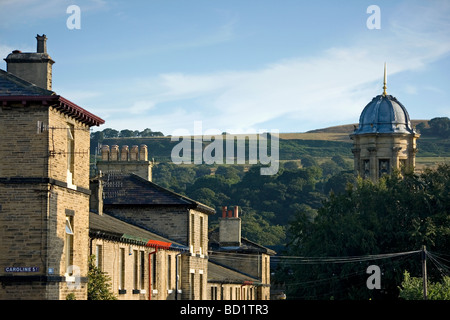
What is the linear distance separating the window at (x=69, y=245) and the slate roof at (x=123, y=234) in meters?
2.99

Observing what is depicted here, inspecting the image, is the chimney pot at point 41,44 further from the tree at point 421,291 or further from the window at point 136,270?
the tree at point 421,291

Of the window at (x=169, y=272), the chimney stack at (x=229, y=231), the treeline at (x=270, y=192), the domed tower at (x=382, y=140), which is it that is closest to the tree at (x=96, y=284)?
the window at (x=169, y=272)

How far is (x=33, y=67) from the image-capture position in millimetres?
32156

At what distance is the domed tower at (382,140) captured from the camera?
302 feet

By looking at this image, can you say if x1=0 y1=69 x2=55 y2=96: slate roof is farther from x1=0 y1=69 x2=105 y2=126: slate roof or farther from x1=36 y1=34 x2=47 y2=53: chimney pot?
x1=36 y1=34 x2=47 y2=53: chimney pot

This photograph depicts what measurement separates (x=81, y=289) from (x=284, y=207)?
131m

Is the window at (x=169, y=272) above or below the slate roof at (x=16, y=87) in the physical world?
below

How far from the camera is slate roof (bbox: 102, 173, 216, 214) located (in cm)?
4966

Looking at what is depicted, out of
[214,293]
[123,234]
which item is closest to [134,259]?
[123,234]

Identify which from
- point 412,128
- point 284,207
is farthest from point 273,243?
point 412,128

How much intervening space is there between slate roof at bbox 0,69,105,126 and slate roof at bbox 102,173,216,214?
1764cm

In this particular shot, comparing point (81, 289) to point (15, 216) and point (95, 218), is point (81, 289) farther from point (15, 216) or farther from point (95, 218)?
point (95, 218)

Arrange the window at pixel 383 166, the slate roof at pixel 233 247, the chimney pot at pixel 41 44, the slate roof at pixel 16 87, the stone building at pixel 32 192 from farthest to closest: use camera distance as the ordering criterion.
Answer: the window at pixel 383 166 → the slate roof at pixel 233 247 → the chimney pot at pixel 41 44 → the slate roof at pixel 16 87 → the stone building at pixel 32 192

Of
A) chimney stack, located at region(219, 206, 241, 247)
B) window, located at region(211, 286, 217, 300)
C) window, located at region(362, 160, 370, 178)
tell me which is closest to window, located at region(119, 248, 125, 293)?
window, located at region(211, 286, 217, 300)
